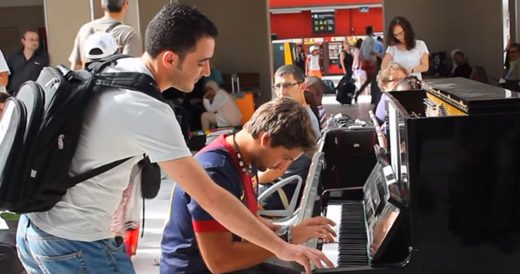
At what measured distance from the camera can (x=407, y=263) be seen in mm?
1979

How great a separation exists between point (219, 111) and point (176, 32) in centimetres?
870

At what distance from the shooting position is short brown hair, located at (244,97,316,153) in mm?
2355

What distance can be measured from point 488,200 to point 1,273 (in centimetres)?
253

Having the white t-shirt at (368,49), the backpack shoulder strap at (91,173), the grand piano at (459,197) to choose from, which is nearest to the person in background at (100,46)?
the backpack shoulder strap at (91,173)

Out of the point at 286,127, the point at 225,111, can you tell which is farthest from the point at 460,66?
the point at 286,127

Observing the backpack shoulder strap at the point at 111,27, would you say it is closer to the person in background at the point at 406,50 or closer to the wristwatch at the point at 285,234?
the person in background at the point at 406,50

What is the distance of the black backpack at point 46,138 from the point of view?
1786 millimetres

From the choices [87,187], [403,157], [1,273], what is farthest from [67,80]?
[1,273]

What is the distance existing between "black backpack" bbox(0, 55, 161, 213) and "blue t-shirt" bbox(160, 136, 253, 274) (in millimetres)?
513

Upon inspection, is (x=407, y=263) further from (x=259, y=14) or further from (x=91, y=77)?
(x=259, y=14)

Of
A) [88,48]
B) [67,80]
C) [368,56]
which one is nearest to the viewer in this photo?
[67,80]

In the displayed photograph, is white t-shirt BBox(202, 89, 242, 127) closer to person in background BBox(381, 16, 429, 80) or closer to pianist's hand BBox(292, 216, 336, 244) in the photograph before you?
person in background BBox(381, 16, 429, 80)

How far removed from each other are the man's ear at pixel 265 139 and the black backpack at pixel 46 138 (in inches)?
23.3

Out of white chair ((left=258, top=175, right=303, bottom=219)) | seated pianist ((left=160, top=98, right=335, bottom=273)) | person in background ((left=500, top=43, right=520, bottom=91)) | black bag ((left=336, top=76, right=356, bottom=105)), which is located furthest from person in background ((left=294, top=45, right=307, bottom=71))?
seated pianist ((left=160, top=98, right=335, bottom=273))
